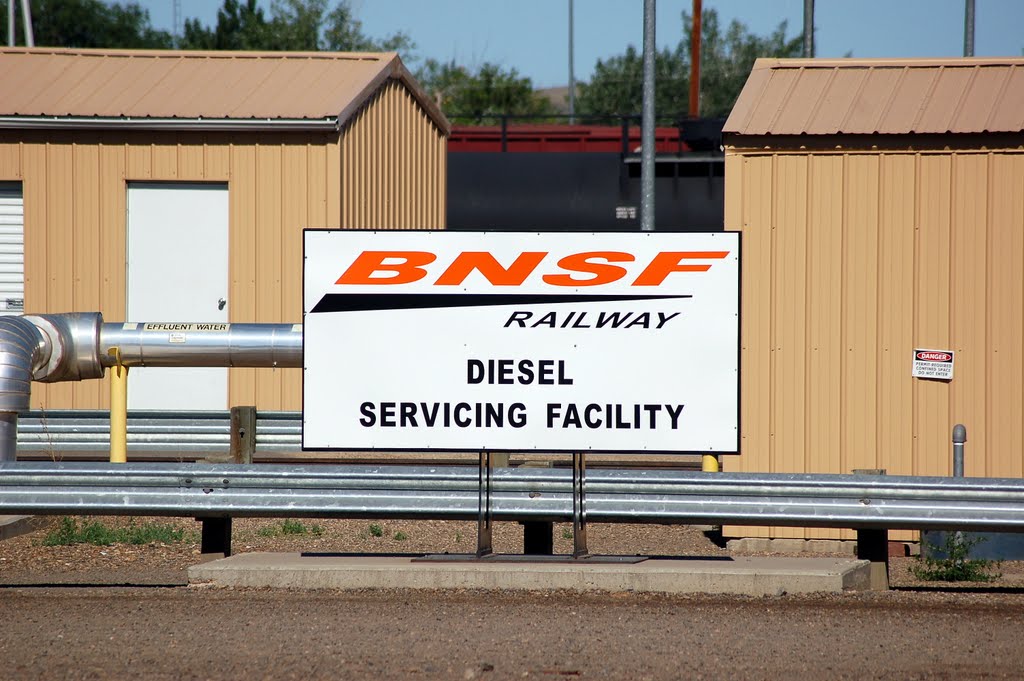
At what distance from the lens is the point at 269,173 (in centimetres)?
1393

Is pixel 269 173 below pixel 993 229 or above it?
above

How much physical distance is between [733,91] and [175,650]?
231 ft

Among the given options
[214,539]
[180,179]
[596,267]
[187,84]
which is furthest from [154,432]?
[596,267]

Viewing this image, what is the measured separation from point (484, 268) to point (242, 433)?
3836 millimetres

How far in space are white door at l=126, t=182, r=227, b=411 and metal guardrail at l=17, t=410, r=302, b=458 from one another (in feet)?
6.63

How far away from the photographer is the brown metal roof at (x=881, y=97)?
32.3 ft

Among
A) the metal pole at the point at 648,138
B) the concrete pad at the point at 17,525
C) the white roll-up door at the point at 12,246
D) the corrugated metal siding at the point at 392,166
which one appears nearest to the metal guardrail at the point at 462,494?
the concrete pad at the point at 17,525

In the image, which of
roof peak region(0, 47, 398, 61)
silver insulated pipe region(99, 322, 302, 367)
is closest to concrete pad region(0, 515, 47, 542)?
silver insulated pipe region(99, 322, 302, 367)

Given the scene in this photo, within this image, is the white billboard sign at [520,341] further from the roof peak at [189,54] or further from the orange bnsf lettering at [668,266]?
the roof peak at [189,54]

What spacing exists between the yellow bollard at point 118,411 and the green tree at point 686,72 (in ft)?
205

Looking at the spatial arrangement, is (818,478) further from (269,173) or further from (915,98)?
(269,173)

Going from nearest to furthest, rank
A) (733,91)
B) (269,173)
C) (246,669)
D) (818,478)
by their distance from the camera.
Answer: (246,669)
(818,478)
(269,173)
(733,91)

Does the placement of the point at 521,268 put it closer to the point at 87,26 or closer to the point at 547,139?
the point at 547,139

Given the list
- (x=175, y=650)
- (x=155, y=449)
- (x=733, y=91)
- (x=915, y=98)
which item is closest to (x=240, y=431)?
(x=155, y=449)
